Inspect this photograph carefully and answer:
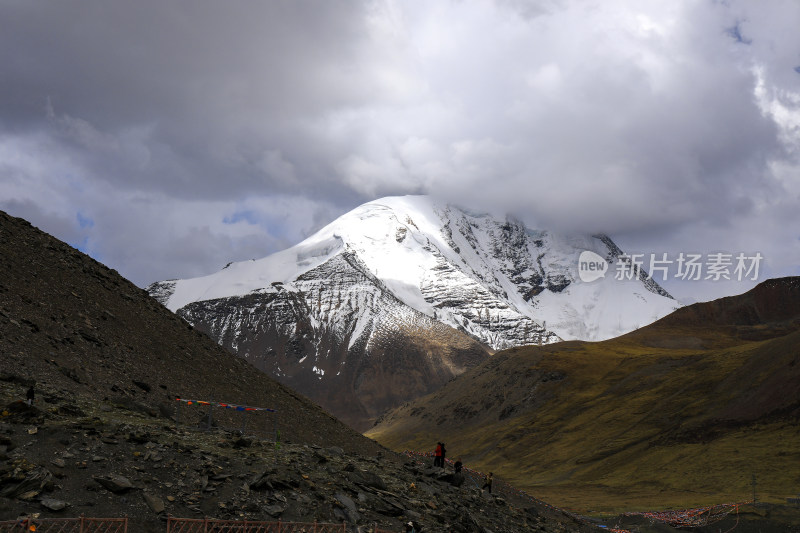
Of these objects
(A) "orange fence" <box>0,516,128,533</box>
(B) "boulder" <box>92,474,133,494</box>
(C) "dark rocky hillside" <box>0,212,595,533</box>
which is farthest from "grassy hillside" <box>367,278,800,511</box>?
(A) "orange fence" <box>0,516,128,533</box>

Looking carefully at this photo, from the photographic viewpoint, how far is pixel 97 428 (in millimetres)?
22172

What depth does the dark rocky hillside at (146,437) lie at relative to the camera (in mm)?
18969

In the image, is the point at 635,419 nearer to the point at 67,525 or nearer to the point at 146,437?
the point at 146,437

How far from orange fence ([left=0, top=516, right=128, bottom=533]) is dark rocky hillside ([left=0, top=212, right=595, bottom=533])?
0.67 metres

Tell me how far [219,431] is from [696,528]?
111 feet

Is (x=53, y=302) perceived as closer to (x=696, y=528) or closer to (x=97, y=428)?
(x=97, y=428)

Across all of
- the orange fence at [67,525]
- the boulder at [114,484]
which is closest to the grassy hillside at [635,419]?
the boulder at [114,484]

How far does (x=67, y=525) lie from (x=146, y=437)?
20.5 ft

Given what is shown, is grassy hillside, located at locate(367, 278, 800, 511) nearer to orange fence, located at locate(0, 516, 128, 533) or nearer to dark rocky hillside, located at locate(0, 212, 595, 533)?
dark rocky hillside, located at locate(0, 212, 595, 533)

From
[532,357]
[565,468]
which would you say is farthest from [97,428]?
[532,357]

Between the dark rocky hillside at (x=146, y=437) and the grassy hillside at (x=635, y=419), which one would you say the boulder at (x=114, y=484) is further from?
the grassy hillside at (x=635, y=419)

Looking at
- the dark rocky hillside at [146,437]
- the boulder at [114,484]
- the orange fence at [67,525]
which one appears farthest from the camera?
the dark rocky hillside at [146,437]

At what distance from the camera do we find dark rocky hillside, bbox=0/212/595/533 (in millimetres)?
18969

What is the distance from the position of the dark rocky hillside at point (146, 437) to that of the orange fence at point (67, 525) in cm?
67
